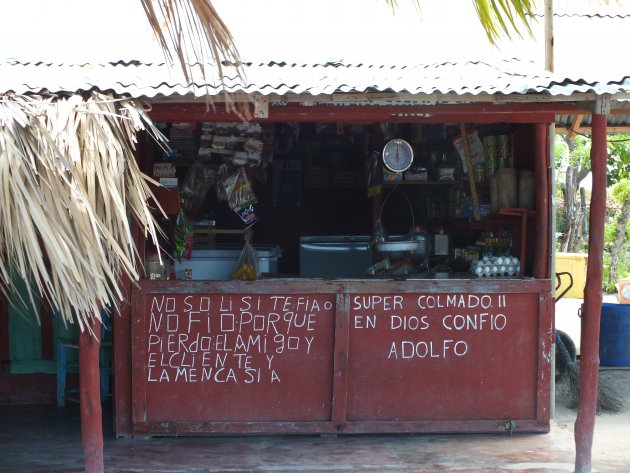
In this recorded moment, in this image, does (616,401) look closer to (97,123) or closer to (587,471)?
(587,471)

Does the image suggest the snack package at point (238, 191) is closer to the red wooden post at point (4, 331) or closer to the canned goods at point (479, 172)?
the canned goods at point (479, 172)

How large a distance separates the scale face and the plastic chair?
2.83m

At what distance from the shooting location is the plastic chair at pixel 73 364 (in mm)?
7324

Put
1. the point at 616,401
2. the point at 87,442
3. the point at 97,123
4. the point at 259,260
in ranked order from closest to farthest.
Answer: the point at 97,123
the point at 87,442
the point at 259,260
the point at 616,401

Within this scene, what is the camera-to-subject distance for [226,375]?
21.3 ft

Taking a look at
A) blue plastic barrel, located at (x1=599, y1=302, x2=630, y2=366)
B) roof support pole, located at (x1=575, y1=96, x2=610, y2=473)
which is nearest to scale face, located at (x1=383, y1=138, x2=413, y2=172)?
roof support pole, located at (x1=575, y1=96, x2=610, y2=473)

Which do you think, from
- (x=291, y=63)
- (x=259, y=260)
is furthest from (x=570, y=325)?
(x=291, y=63)

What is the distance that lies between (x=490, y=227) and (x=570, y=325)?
6.77 metres

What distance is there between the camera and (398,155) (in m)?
7.51

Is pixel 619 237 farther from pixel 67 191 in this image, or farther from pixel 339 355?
pixel 67 191

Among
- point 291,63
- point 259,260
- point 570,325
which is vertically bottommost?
point 570,325

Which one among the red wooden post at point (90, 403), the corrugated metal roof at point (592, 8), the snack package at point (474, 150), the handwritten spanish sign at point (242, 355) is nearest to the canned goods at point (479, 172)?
the snack package at point (474, 150)

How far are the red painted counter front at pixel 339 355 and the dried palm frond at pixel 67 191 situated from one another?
1.72m

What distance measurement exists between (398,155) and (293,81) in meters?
2.34
